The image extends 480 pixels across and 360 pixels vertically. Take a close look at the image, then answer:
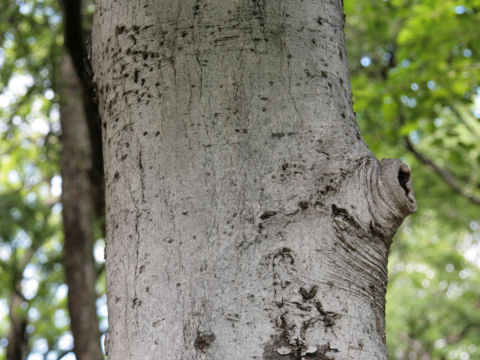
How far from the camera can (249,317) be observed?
0.93 metres

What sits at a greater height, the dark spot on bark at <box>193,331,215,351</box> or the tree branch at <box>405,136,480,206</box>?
the dark spot on bark at <box>193,331,215,351</box>

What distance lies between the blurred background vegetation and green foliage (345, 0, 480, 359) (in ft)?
0.06

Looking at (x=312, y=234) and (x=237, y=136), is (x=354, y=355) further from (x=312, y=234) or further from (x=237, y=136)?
(x=237, y=136)

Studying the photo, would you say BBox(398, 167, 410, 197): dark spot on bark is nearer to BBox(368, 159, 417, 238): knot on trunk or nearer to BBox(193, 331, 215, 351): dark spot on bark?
BBox(368, 159, 417, 238): knot on trunk

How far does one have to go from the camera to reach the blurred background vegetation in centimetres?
411

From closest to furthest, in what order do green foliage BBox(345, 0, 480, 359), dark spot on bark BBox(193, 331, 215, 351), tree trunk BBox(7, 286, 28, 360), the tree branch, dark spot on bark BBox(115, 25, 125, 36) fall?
dark spot on bark BBox(193, 331, 215, 351), dark spot on bark BBox(115, 25, 125, 36), green foliage BBox(345, 0, 480, 359), the tree branch, tree trunk BBox(7, 286, 28, 360)

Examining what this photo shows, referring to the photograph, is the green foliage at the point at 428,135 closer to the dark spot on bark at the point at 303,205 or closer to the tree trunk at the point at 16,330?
the dark spot on bark at the point at 303,205

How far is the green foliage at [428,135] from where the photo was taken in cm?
404

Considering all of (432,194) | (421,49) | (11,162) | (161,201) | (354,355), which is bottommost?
(432,194)

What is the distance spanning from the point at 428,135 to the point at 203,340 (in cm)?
864

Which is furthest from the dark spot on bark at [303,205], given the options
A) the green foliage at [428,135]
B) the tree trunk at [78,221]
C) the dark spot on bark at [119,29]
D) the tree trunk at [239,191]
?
the tree trunk at [78,221]

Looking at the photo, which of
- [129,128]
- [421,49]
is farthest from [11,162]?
[129,128]

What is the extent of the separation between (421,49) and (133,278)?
12.3ft

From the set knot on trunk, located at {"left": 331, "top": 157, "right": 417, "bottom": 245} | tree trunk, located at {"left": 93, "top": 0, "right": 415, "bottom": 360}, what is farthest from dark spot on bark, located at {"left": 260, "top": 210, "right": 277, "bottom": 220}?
knot on trunk, located at {"left": 331, "top": 157, "right": 417, "bottom": 245}
